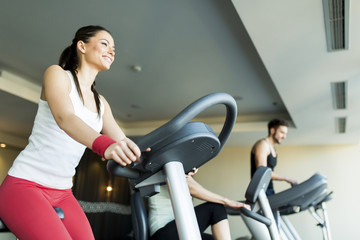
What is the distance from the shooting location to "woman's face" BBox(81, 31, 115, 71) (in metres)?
1.15

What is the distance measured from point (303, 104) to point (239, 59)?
1269mm

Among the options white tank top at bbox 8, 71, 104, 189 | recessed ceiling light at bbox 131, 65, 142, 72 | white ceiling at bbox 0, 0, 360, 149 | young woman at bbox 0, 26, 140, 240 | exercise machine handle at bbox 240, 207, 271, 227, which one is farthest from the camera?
recessed ceiling light at bbox 131, 65, 142, 72

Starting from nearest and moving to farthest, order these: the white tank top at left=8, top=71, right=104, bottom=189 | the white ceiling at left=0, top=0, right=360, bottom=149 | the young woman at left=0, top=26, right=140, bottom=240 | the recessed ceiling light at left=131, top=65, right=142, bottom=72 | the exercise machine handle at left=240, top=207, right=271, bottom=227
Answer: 1. the young woman at left=0, top=26, right=140, bottom=240
2. the white tank top at left=8, top=71, right=104, bottom=189
3. the exercise machine handle at left=240, top=207, right=271, bottom=227
4. the white ceiling at left=0, top=0, right=360, bottom=149
5. the recessed ceiling light at left=131, top=65, right=142, bottom=72

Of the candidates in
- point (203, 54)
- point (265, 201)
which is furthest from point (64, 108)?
point (203, 54)

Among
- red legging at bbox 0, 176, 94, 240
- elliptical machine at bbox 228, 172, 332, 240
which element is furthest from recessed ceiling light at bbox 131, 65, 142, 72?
red legging at bbox 0, 176, 94, 240

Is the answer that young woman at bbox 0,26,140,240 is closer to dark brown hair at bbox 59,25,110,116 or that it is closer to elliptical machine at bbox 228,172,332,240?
dark brown hair at bbox 59,25,110,116

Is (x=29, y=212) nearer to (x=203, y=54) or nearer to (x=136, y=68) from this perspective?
(x=203, y=54)

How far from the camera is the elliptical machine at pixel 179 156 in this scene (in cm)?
70

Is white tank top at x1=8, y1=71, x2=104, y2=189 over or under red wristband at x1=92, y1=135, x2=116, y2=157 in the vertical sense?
over

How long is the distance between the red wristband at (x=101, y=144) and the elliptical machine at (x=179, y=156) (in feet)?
0.21

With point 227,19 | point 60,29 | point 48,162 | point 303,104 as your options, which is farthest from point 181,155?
point 303,104

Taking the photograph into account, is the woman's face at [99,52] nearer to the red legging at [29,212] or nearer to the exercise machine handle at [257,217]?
the red legging at [29,212]

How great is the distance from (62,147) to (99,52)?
35cm

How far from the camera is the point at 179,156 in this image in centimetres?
78
